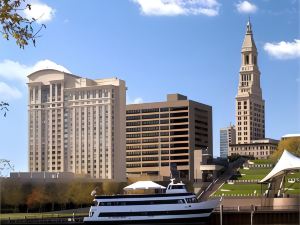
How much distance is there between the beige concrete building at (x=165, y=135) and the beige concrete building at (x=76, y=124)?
18.1 m

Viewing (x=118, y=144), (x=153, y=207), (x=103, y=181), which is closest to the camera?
(x=153, y=207)

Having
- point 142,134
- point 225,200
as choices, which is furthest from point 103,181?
point 142,134

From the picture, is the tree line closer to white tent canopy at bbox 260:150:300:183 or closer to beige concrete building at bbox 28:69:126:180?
white tent canopy at bbox 260:150:300:183

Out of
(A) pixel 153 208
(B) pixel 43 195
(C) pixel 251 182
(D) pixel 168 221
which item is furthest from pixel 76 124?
(D) pixel 168 221

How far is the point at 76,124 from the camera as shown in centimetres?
16862

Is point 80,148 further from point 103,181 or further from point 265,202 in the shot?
point 265,202

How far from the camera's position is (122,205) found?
60562 mm

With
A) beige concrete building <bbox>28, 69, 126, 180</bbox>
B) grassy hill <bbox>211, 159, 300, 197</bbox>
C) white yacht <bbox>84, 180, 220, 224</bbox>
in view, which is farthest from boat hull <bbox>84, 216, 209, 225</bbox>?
beige concrete building <bbox>28, 69, 126, 180</bbox>

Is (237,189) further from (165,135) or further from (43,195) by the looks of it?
(165,135)

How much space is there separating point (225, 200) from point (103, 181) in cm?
4650

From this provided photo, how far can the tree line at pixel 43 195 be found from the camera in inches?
4031

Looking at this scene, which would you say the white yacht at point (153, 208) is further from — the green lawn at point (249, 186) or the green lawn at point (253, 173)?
the green lawn at point (253, 173)

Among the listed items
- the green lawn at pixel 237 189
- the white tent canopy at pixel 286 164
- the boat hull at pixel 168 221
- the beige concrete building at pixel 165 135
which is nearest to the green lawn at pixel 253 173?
the green lawn at pixel 237 189

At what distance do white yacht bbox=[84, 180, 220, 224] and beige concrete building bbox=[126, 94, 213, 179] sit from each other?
108m
